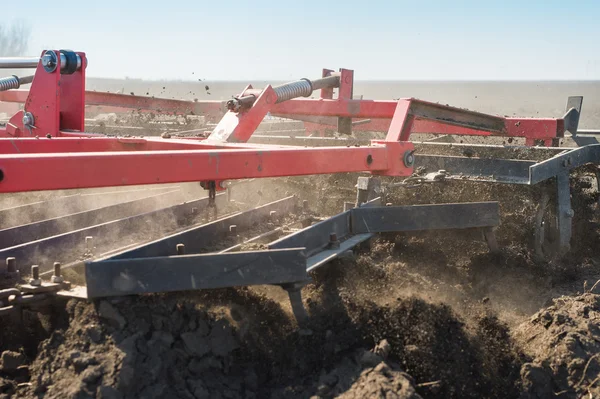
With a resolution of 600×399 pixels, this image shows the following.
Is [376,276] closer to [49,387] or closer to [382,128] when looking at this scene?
[49,387]

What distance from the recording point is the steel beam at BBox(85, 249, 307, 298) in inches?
150

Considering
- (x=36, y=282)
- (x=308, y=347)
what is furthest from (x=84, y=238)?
(x=308, y=347)

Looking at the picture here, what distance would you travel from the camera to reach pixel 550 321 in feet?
15.5

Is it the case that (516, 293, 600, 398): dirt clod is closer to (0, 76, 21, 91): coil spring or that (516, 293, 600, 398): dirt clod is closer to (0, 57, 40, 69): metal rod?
(0, 57, 40, 69): metal rod

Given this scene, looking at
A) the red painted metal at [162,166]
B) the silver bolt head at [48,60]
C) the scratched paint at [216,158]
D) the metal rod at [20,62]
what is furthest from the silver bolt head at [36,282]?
the metal rod at [20,62]

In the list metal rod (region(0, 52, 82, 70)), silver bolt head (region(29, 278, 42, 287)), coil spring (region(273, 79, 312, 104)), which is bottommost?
silver bolt head (region(29, 278, 42, 287))

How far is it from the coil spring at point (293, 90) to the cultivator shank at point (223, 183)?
2cm

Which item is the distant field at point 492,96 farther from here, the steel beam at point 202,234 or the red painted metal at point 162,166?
the red painted metal at point 162,166

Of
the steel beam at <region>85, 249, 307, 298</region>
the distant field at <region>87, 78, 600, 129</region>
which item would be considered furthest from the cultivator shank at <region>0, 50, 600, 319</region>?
the distant field at <region>87, 78, 600, 129</region>

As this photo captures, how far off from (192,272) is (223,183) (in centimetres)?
154

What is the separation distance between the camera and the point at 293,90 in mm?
7426

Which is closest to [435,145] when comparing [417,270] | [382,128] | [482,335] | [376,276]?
[382,128]

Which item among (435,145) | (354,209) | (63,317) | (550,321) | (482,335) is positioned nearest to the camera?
(63,317)

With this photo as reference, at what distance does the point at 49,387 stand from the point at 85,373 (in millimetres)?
204
